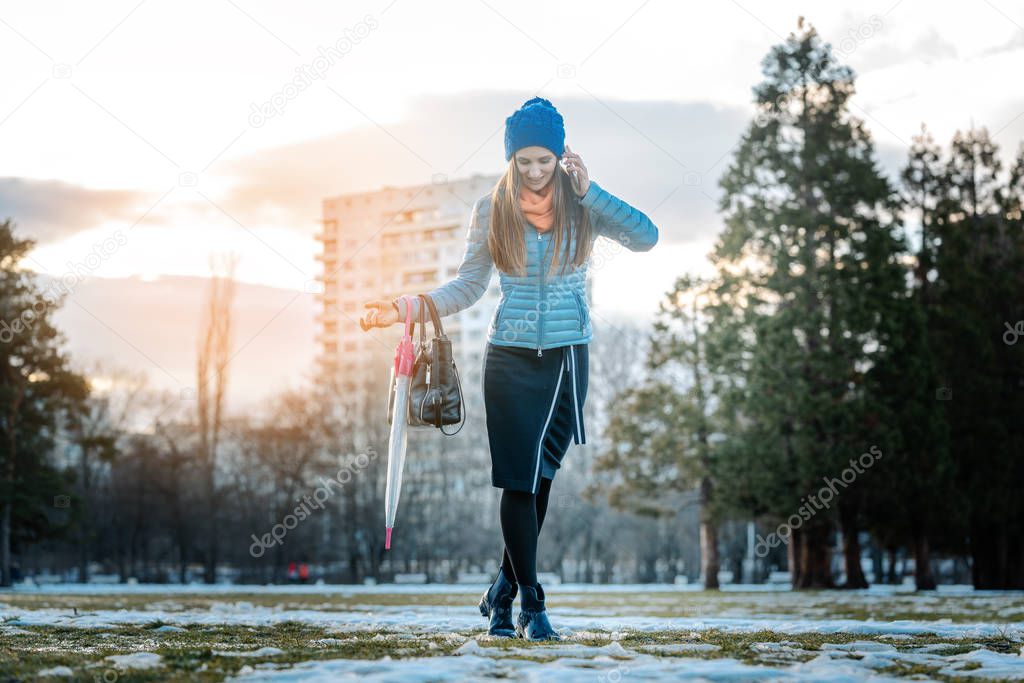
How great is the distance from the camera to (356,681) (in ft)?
10.9

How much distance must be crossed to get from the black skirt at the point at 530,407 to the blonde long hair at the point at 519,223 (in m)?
0.43

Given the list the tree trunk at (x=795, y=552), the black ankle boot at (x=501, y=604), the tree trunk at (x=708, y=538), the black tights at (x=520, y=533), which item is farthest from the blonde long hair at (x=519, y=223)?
the tree trunk at (x=708, y=538)

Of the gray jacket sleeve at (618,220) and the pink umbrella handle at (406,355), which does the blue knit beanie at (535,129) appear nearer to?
the gray jacket sleeve at (618,220)

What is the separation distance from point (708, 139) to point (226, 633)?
3007 centimetres

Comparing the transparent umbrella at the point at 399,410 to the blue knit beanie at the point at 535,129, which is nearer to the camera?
the transparent umbrella at the point at 399,410

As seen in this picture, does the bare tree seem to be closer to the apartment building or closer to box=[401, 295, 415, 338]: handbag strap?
the apartment building

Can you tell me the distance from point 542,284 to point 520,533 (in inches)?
46.3

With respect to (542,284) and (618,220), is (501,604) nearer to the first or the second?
(542,284)

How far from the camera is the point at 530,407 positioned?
5242mm

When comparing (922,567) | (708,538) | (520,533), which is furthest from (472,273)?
(708,538)

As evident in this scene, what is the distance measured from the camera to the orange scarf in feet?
17.8

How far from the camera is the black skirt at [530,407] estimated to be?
17.1 ft

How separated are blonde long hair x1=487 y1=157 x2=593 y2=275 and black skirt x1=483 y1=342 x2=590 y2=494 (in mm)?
427

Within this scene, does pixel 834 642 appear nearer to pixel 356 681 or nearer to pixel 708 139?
pixel 356 681
